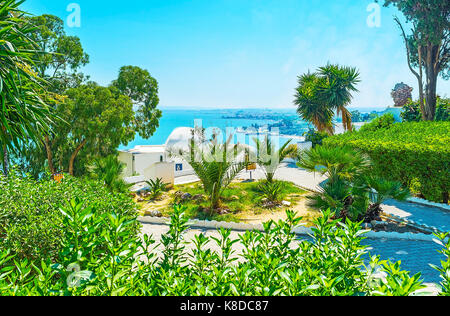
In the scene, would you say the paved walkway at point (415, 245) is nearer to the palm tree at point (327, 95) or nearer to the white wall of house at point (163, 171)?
the white wall of house at point (163, 171)

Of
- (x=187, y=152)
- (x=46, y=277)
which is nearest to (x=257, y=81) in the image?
(x=187, y=152)

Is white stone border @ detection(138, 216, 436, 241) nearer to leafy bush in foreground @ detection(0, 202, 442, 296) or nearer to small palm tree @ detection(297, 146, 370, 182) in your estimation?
small palm tree @ detection(297, 146, 370, 182)

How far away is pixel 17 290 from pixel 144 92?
90.2 feet

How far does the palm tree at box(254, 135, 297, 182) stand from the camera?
11.9 m

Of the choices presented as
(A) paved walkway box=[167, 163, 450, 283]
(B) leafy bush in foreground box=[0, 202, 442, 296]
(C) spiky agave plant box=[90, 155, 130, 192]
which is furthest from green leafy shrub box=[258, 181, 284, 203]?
(B) leafy bush in foreground box=[0, 202, 442, 296]

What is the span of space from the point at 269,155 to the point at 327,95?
12.6 meters

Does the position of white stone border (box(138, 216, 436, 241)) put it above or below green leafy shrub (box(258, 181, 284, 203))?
below

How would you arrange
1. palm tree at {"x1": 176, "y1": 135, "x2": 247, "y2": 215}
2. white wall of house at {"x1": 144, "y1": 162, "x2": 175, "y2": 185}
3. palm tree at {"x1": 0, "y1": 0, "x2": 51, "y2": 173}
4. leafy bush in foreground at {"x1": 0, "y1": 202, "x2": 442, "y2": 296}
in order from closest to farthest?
leafy bush in foreground at {"x1": 0, "y1": 202, "x2": 442, "y2": 296} → palm tree at {"x1": 0, "y1": 0, "x2": 51, "y2": 173} → palm tree at {"x1": 176, "y1": 135, "x2": 247, "y2": 215} → white wall of house at {"x1": 144, "y1": 162, "x2": 175, "y2": 185}

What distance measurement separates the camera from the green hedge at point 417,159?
864 cm

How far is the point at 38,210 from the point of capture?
13.5ft

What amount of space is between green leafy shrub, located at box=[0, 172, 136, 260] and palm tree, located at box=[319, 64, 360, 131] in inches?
812

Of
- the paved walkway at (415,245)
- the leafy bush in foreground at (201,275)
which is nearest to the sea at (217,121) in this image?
the paved walkway at (415,245)

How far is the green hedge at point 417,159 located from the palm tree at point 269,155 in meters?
2.82
